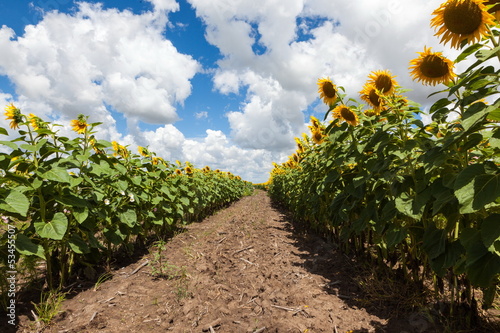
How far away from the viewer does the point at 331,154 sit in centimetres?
420

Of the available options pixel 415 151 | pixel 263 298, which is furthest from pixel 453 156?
pixel 263 298

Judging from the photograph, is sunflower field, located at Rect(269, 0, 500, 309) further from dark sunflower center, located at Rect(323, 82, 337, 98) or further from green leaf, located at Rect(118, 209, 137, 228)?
green leaf, located at Rect(118, 209, 137, 228)

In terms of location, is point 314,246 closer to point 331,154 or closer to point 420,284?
point 331,154

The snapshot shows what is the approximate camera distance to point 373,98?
340 cm

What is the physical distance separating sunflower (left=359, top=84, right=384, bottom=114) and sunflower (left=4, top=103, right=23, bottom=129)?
425cm

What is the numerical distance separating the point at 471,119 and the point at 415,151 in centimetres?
127

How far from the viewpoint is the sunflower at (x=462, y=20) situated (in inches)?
68.9

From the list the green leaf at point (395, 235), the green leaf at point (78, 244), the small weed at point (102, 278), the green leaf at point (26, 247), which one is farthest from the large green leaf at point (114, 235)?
the green leaf at point (395, 235)

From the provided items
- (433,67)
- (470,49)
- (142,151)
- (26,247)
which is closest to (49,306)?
(26,247)

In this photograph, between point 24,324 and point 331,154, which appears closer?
point 24,324

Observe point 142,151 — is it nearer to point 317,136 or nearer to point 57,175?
point 57,175

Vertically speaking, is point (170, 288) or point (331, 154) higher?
point (331, 154)

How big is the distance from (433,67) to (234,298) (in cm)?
327

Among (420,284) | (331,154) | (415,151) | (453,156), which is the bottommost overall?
(420,284)
